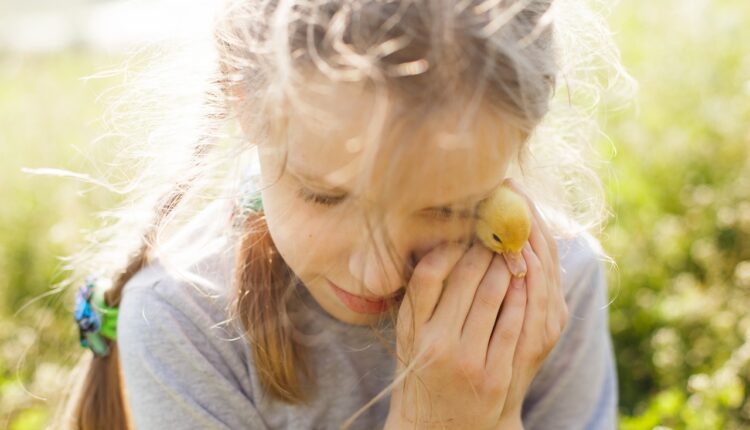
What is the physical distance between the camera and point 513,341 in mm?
2086

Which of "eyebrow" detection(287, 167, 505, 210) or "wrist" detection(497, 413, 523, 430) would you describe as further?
"wrist" detection(497, 413, 523, 430)

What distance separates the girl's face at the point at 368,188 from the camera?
1.58 m

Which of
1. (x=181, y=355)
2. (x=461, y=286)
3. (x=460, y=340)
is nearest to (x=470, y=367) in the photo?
(x=460, y=340)

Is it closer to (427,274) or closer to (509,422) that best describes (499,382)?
(509,422)

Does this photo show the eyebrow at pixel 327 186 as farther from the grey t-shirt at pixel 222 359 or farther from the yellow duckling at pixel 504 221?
the grey t-shirt at pixel 222 359

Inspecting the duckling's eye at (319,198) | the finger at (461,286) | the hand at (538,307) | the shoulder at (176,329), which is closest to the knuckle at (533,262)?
the hand at (538,307)

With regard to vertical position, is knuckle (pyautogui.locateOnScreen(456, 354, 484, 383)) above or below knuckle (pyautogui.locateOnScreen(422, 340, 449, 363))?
below

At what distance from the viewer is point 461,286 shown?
2012 mm

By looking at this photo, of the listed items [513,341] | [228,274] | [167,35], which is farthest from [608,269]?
[167,35]

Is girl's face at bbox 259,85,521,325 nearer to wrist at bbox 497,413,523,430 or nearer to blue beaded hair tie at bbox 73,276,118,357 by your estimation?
wrist at bbox 497,413,523,430

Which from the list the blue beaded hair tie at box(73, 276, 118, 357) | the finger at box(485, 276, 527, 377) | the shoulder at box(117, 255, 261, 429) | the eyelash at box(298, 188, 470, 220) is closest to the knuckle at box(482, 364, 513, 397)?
the finger at box(485, 276, 527, 377)

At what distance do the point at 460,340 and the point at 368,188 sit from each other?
57 cm

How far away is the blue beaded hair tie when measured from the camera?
2.39 metres

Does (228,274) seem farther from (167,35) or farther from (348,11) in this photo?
(348,11)
